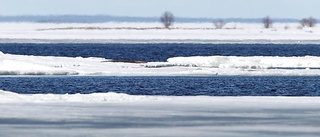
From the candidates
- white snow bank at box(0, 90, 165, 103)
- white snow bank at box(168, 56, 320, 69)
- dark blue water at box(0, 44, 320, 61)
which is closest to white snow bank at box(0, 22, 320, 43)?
dark blue water at box(0, 44, 320, 61)

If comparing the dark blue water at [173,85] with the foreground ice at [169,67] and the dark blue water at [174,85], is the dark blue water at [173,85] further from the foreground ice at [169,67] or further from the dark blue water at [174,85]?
the foreground ice at [169,67]

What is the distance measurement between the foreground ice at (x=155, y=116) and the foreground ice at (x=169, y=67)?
34.3 ft

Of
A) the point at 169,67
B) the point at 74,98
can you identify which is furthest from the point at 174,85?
the point at 74,98

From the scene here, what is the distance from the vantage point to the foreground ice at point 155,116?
1355 cm

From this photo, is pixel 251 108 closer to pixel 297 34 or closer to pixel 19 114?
pixel 19 114

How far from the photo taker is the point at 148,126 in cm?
1412

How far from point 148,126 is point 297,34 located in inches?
2600

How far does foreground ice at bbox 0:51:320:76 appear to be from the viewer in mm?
Result: 29516

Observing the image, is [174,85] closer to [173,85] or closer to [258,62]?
[173,85]

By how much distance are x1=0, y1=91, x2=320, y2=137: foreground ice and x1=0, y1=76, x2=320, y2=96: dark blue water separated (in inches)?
194

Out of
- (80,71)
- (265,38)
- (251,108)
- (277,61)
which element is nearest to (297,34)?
(265,38)

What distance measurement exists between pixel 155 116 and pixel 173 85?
10738 mm

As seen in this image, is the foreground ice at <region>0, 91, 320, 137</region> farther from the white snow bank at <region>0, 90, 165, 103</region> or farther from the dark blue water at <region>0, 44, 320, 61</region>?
the dark blue water at <region>0, 44, 320, 61</region>

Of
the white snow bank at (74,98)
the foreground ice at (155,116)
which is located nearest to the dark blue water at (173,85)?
the white snow bank at (74,98)
